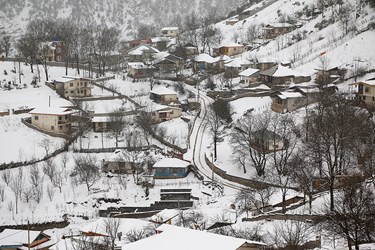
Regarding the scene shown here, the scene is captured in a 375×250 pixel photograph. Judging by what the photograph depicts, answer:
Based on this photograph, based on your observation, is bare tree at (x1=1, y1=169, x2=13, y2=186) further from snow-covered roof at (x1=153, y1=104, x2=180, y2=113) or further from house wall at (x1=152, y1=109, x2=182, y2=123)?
snow-covered roof at (x1=153, y1=104, x2=180, y2=113)

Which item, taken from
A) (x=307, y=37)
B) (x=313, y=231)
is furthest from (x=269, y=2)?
(x=313, y=231)

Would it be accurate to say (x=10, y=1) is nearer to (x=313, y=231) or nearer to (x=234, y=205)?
(x=234, y=205)

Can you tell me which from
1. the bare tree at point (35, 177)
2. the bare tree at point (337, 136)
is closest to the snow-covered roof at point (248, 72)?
the bare tree at point (337, 136)

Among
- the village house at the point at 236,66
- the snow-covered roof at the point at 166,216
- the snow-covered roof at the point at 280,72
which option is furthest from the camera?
the village house at the point at 236,66

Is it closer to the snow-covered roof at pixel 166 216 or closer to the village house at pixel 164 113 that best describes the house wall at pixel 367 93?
the village house at pixel 164 113

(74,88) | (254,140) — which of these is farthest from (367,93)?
(74,88)

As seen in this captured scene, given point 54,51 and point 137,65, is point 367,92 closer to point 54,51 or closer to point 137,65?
point 137,65
